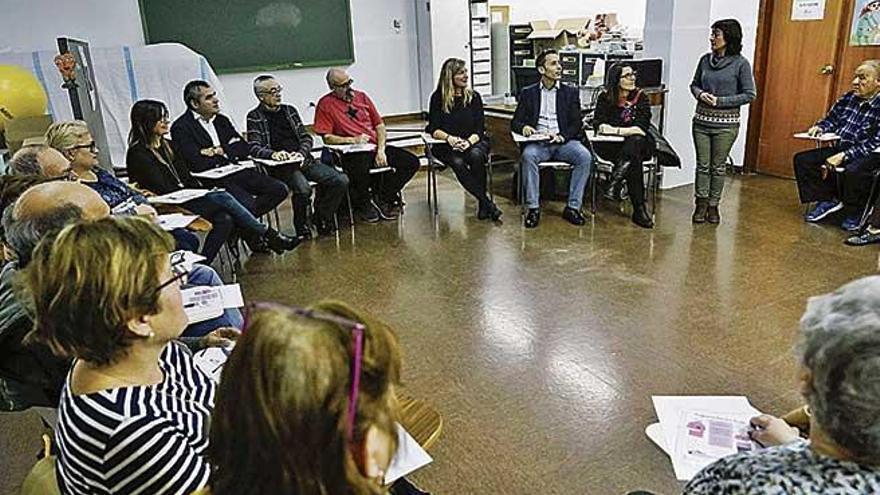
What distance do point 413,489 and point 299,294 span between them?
7.63 ft

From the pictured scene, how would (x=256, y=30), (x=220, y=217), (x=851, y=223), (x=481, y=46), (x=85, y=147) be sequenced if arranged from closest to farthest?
(x=85, y=147), (x=220, y=217), (x=851, y=223), (x=256, y=30), (x=481, y=46)

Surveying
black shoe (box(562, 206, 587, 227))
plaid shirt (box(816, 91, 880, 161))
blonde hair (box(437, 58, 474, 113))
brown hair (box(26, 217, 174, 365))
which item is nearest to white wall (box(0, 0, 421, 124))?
blonde hair (box(437, 58, 474, 113))

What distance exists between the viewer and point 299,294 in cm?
378

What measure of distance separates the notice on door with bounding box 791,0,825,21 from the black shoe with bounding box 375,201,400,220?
3745 millimetres

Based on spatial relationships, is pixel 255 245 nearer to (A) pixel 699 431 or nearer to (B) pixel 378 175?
(B) pixel 378 175

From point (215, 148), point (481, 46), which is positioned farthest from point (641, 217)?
point (481, 46)

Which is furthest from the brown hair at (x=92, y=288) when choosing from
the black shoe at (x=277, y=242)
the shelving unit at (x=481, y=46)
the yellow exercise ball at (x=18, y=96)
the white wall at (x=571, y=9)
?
the white wall at (x=571, y=9)

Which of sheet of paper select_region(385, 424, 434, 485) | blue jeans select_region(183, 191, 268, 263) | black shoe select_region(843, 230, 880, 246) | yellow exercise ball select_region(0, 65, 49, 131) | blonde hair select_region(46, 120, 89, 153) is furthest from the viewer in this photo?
yellow exercise ball select_region(0, 65, 49, 131)

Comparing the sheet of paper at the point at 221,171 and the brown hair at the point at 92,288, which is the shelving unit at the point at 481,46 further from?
the brown hair at the point at 92,288

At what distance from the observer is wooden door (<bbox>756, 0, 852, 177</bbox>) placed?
17.6 ft

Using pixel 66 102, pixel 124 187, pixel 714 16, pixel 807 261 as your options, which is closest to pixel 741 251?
pixel 807 261

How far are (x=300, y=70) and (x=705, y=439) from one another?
23.8 feet

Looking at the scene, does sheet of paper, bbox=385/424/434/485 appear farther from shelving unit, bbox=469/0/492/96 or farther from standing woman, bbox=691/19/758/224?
shelving unit, bbox=469/0/492/96

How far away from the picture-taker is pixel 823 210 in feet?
15.5
